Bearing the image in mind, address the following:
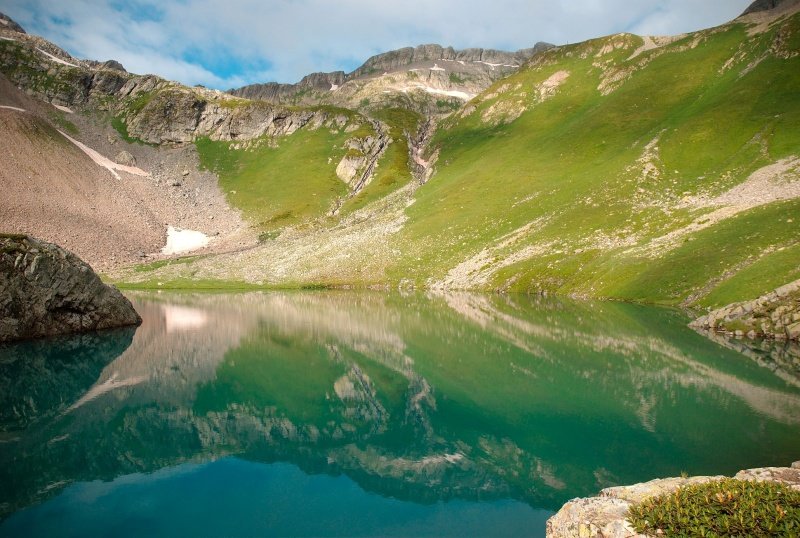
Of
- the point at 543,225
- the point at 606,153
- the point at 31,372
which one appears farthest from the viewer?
the point at 606,153

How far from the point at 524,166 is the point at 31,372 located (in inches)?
4625

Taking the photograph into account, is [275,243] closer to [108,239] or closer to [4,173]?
[108,239]

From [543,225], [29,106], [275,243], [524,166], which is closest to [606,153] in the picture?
[524,166]

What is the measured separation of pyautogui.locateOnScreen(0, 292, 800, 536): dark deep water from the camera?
16641 millimetres

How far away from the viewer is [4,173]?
127 meters

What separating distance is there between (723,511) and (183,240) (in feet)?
507

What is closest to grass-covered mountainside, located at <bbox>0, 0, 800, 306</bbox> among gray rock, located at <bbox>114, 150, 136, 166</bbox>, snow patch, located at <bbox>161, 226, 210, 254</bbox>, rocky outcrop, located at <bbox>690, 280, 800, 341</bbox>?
rocky outcrop, located at <bbox>690, 280, 800, 341</bbox>

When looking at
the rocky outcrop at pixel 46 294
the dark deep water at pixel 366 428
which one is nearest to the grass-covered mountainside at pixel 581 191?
the dark deep water at pixel 366 428

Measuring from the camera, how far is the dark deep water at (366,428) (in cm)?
1664

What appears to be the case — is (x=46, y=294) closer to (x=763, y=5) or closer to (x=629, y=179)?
(x=629, y=179)

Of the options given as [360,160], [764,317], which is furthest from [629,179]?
[360,160]

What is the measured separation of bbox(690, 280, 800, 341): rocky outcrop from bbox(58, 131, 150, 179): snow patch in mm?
175782

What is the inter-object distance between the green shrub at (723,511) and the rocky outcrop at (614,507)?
1.25ft

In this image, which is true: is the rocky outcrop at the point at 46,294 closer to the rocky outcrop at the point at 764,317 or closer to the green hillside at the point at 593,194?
the green hillside at the point at 593,194
